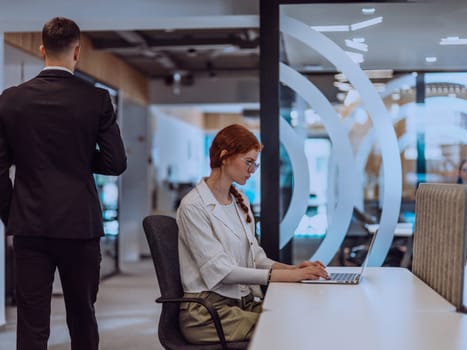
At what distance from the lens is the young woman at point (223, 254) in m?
2.60

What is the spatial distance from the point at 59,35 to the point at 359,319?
1529 mm

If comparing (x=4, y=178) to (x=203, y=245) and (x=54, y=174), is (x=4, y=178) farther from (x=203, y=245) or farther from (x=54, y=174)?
(x=203, y=245)

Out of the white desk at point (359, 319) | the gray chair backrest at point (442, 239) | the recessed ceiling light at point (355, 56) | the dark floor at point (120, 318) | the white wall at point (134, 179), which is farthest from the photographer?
the white wall at point (134, 179)

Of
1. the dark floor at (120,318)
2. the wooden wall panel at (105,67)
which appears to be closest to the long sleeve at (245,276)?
the dark floor at (120,318)

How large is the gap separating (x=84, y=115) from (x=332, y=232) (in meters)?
1.89

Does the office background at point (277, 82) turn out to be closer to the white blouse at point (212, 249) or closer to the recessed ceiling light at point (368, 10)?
the recessed ceiling light at point (368, 10)

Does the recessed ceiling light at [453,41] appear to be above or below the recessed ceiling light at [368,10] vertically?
below

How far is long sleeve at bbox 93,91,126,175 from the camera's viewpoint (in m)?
2.61

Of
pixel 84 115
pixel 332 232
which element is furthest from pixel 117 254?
pixel 84 115

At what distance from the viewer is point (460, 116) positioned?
4266 mm

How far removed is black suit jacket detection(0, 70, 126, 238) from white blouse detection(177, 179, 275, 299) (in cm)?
38

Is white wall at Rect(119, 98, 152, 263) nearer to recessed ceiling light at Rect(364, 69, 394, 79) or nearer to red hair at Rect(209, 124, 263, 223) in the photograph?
recessed ceiling light at Rect(364, 69, 394, 79)

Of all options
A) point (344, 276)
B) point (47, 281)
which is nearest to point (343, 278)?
point (344, 276)

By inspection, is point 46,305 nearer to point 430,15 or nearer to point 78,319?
point 78,319
